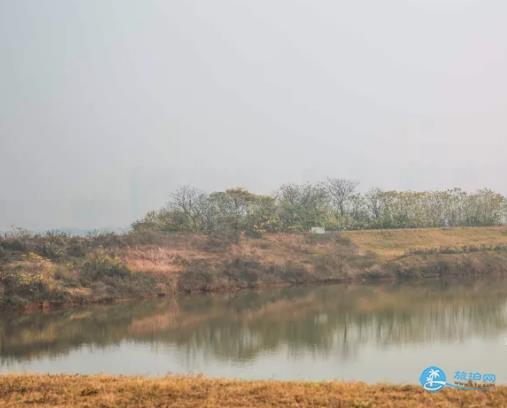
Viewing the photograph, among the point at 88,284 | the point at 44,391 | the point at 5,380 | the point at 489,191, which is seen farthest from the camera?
the point at 489,191

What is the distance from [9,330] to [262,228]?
28199mm

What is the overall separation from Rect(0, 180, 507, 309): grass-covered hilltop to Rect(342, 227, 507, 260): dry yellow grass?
0.10m

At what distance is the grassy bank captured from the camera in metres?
33.0

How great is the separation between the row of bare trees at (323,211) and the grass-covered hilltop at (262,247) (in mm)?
113

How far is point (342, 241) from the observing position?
4888 cm

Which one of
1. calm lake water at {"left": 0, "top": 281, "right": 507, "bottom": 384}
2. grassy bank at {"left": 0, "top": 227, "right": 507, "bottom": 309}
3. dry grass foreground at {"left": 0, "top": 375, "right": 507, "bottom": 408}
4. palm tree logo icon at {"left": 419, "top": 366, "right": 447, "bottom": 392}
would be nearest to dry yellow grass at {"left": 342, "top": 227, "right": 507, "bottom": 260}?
grassy bank at {"left": 0, "top": 227, "right": 507, "bottom": 309}

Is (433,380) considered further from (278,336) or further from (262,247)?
(262,247)

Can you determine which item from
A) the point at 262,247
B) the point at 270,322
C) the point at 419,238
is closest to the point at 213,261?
the point at 262,247

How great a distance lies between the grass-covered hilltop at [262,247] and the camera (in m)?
34.2

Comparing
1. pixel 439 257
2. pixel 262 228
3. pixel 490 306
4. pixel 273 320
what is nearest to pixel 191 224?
pixel 262 228

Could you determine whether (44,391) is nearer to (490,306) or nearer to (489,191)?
(490,306)

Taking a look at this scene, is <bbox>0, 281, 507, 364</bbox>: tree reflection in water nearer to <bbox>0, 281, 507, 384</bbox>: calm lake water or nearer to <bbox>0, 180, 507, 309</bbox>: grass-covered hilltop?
<bbox>0, 281, 507, 384</bbox>: calm lake water

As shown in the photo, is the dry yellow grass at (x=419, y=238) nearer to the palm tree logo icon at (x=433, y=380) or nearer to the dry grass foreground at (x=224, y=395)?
the palm tree logo icon at (x=433, y=380)

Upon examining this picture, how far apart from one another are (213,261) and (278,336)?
1890cm
